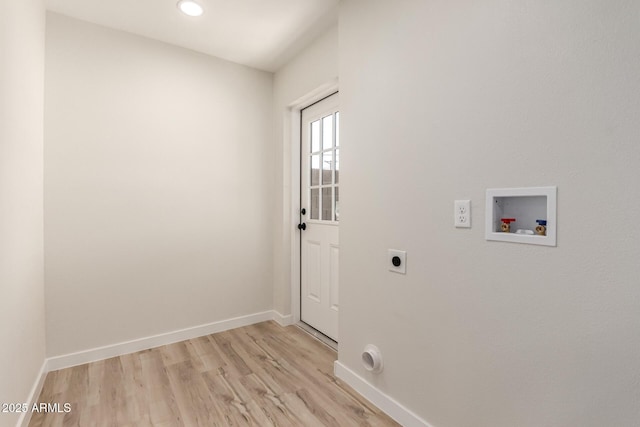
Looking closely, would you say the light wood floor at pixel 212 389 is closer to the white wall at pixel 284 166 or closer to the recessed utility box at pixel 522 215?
the white wall at pixel 284 166

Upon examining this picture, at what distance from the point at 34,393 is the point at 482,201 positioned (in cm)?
259

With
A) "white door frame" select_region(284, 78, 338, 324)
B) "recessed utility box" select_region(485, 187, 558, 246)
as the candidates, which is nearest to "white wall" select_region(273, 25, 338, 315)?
"white door frame" select_region(284, 78, 338, 324)

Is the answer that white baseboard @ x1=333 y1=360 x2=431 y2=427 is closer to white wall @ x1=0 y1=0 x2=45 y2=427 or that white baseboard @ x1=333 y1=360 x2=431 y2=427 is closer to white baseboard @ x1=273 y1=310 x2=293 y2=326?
white baseboard @ x1=273 y1=310 x2=293 y2=326

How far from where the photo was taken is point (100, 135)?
7.38 ft

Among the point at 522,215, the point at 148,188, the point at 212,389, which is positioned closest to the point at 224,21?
the point at 148,188

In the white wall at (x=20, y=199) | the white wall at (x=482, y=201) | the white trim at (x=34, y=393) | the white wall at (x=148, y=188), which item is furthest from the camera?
the white wall at (x=148, y=188)

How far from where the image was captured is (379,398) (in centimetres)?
174

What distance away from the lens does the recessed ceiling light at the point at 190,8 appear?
2.01m

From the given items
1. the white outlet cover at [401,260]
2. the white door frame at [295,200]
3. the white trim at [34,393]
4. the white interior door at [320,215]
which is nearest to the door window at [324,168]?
the white interior door at [320,215]

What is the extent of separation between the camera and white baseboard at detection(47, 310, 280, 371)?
2168mm

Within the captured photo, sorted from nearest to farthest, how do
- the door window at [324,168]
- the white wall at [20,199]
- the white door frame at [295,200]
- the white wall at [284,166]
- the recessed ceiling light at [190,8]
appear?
the white wall at [20,199]
the recessed ceiling light at [190,8]
the door window at [324,168]
the white wall at [284,166]
the white door frame at [295,200]

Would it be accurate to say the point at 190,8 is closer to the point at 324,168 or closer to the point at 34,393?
the point at 324,168

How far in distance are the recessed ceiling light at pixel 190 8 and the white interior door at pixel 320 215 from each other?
42.9 inches

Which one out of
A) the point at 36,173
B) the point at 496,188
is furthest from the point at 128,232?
the point at 496,188
